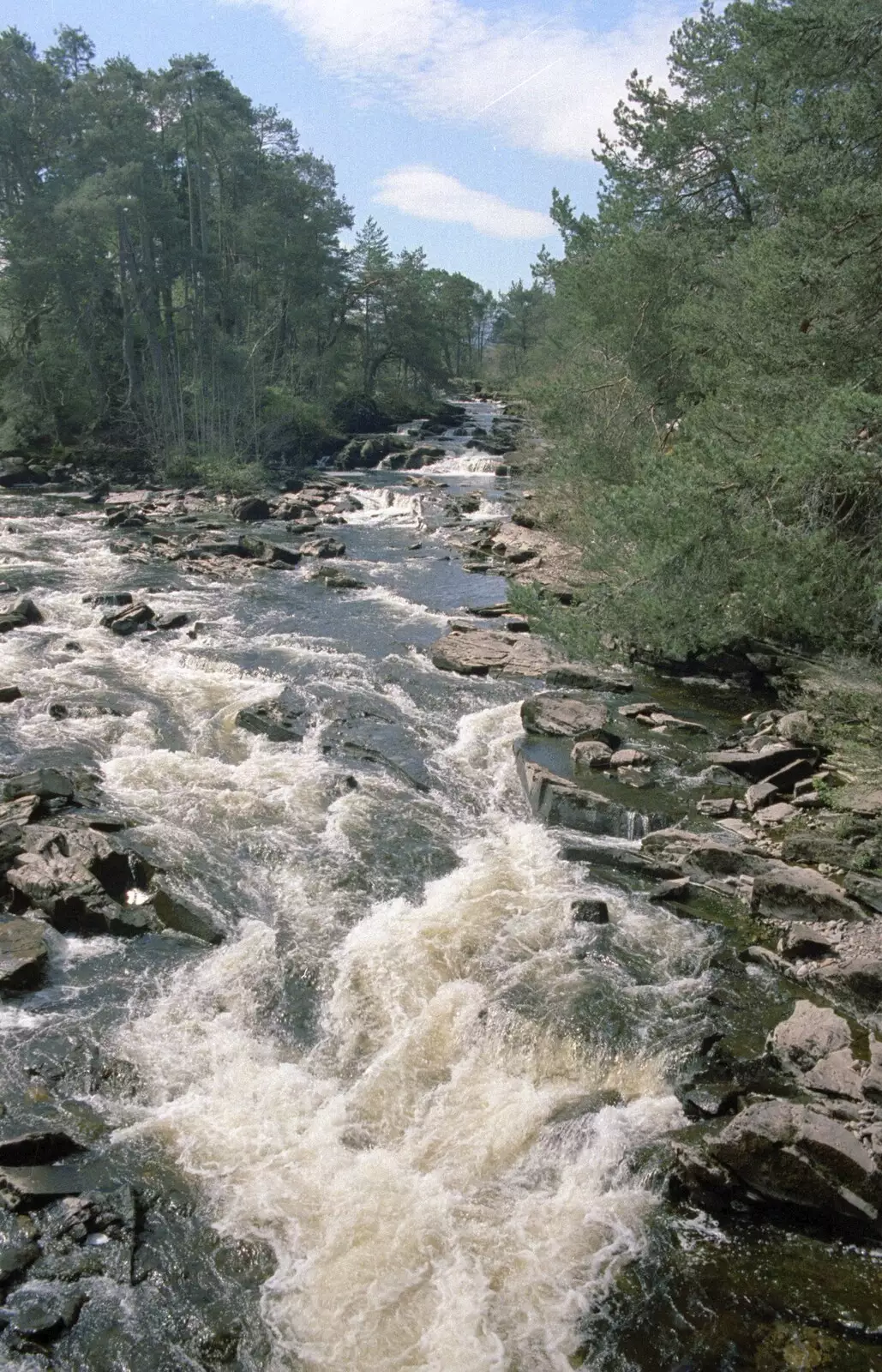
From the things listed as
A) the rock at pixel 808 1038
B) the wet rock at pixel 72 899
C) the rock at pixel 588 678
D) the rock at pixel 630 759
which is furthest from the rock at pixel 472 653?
the rock at pixel 808 1038

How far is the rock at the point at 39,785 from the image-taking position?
9992mm

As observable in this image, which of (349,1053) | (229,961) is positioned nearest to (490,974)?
(349,1053)

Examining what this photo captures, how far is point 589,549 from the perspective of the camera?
1312 cm

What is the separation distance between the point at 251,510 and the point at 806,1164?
25.9 m

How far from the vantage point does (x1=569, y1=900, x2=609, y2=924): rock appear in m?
8.41

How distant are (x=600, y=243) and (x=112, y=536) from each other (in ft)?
47.7

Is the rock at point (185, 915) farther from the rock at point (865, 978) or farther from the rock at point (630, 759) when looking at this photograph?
the rock at point (630, 759)

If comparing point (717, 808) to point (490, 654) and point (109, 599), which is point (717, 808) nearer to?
point (490, 654)

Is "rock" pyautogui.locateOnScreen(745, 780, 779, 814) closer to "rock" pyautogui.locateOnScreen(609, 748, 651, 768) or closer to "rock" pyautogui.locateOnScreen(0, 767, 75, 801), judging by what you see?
"rock" pyautogui.locateOnScreen(609, 748, 651, 768)

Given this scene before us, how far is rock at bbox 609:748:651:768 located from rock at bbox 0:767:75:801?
6.47 metres

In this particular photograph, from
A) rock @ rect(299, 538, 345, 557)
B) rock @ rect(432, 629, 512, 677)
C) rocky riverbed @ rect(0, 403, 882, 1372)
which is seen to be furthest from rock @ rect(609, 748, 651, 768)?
rock @ rect(299, 538, 345, 557)

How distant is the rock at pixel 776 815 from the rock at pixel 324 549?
15.9 m

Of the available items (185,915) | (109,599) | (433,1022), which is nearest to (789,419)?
(433,1022)

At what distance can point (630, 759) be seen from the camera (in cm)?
1162
